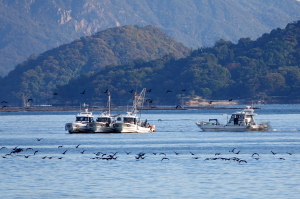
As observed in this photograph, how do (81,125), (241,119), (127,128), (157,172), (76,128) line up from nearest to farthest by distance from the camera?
1. (157,172)
2. (127,128)
3. (241,119)
4. (76,128)
5. (81,125)

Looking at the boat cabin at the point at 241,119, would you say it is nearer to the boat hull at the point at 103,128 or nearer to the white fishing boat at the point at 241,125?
the white fishing boat at the point at 241,125

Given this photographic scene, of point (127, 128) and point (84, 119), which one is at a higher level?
point (84, 119)

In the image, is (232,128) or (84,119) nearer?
(232,128)

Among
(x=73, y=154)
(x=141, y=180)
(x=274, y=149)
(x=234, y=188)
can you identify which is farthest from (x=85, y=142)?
(x=234, y=188)

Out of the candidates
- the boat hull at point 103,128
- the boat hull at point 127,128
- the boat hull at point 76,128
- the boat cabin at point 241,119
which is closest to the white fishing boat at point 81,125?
the boat hull at point 76,128

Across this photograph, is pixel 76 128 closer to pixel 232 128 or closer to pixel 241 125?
pixel 232 128

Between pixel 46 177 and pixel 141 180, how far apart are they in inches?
280

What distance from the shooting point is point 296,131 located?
107m

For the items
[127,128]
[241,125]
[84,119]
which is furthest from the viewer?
[84,119]

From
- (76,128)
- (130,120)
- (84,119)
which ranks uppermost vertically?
(84,119)

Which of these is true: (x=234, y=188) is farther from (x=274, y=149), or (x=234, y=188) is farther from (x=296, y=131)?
(x=296, y=131)

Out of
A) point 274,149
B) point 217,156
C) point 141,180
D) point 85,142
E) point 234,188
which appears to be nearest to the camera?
point 234,188

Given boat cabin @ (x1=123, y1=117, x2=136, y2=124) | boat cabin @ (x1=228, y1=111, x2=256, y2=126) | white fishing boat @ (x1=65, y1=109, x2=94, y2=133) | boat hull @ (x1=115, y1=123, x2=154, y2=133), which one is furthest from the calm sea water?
white fishing boat @ (x1=65, y1=109, x2=94, y2=133)

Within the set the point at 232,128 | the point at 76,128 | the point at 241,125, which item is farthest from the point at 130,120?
the point at 241,125
